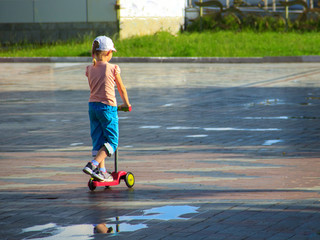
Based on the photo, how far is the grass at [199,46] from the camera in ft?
85.7

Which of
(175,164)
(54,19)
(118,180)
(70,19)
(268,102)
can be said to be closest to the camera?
(118,180)

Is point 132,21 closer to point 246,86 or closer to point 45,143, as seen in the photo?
point 246,86

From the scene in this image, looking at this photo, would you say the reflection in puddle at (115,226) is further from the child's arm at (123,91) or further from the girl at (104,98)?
the child's arm at (123,91)

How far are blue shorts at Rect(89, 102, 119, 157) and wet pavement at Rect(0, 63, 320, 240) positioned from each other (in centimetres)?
44

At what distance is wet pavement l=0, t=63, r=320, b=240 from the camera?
5.66 metres

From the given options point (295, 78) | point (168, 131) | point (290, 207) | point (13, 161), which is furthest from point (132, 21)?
point (290, 207)

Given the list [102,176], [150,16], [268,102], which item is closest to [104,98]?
[102,176]

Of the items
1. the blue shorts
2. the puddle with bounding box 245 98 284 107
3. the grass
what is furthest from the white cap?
the grass

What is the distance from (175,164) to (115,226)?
277 cm

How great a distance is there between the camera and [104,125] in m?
7.06

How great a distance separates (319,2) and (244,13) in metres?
3.71

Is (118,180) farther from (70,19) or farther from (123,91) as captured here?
(70,19)

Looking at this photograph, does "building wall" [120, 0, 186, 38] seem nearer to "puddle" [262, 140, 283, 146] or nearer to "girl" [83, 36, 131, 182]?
"puddle" [262, 140, 283, 146]

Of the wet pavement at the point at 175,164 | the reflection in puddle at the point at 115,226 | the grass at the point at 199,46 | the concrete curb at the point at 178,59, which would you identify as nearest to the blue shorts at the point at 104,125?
the wet pavement at the point at 175,164
